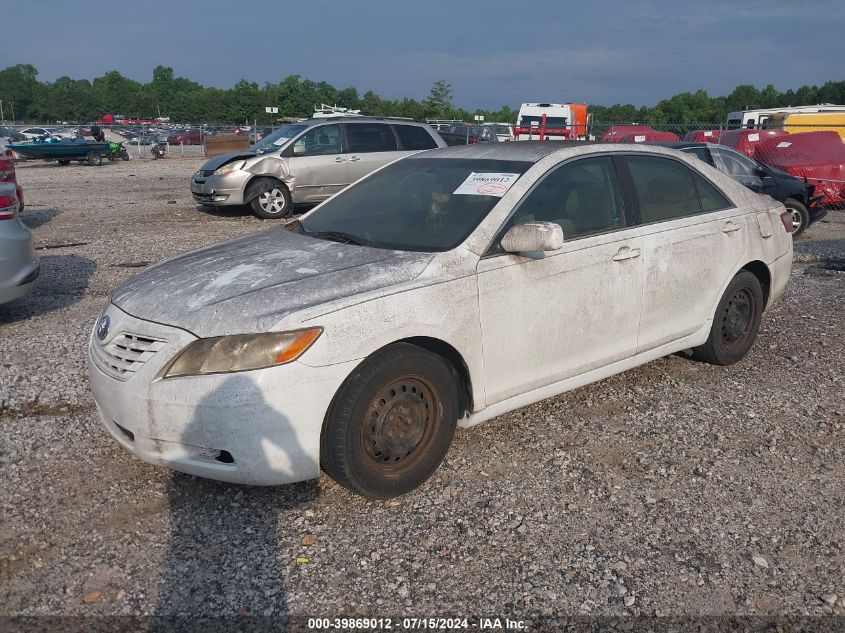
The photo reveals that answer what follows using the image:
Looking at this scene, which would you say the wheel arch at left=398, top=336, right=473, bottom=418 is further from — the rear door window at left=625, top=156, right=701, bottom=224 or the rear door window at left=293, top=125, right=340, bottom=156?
the rear door window at left=293, top=125, right=340, bottom=156

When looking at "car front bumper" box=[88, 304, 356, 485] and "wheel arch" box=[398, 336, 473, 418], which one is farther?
"wheel arch" box=[398, 336, 473, 418]

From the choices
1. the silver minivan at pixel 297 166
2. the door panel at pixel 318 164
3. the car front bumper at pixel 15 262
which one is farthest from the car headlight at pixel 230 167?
the car front bumper at pixel 15 262

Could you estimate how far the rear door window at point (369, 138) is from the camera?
13.8m

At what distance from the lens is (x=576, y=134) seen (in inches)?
1058

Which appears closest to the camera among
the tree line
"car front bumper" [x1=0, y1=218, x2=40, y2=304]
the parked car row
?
"car front bumper" [x1=0, y1=218, x2=40, y2=304]

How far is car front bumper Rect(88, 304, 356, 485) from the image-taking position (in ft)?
10.7

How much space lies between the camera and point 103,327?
3.79 meters

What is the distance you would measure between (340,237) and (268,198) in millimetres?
9645

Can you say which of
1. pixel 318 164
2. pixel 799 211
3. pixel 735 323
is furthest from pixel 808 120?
pixel 735 323

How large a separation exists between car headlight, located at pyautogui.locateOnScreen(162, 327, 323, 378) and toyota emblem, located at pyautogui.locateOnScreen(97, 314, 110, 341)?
2.05 feet

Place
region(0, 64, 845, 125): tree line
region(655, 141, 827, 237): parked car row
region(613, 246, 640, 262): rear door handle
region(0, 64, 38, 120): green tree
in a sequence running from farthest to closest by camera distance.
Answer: region(0, 64, 38, 120): green tree, region(0, 64, 845, 125): tree line, region(655, 141, 827, 237): parked car row, region(613, 246, 640, 262): rear door handle

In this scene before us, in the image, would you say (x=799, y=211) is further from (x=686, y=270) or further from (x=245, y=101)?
(x=245, y=101)

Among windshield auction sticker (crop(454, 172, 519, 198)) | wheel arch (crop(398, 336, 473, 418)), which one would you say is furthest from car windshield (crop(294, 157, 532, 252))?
wheel arch (crop(398, 336, 473, 418))

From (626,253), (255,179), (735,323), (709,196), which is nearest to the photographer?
(626,253)
